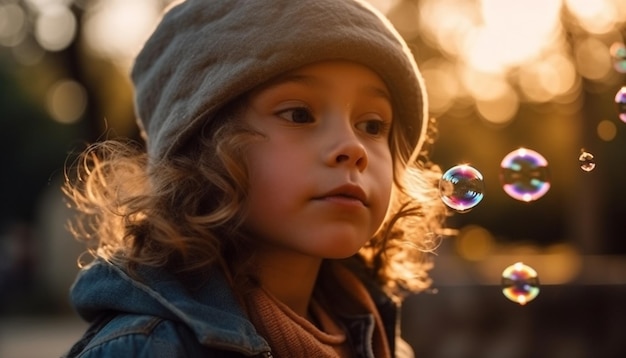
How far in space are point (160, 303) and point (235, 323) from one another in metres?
0.17

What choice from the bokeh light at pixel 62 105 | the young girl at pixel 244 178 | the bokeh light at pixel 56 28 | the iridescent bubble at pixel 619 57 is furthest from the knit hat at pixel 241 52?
the bokeh light at pixel 62 105

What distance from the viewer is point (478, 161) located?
20.1m

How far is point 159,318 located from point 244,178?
0.38m

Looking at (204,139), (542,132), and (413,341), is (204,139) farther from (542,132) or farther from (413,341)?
(542,132)

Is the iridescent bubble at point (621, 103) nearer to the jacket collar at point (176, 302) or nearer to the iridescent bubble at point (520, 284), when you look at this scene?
the iridescent bubble at point (520, 284)

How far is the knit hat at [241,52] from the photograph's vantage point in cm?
236

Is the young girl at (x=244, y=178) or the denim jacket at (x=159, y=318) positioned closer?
the denim jacket at (x=159, y=318)

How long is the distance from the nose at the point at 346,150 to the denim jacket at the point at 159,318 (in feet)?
1.22

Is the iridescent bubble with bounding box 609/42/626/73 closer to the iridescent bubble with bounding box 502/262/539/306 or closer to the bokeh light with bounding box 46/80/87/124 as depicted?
the iridescent bubble with bounding box 502/262/539/306

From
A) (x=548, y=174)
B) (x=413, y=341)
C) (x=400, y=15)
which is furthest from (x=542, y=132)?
(x=548, y=174)

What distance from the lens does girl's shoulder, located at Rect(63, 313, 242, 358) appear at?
82.9 inches

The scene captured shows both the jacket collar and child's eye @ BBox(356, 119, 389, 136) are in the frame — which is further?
child's eye @ BBox(356, 119, 389, 136)

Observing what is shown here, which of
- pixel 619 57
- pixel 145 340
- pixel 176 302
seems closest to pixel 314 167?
pixel 176 302

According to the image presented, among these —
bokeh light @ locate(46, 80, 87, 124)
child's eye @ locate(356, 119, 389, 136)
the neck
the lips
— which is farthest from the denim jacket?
bokeh light @ locate(46, 80, 87, 124)
